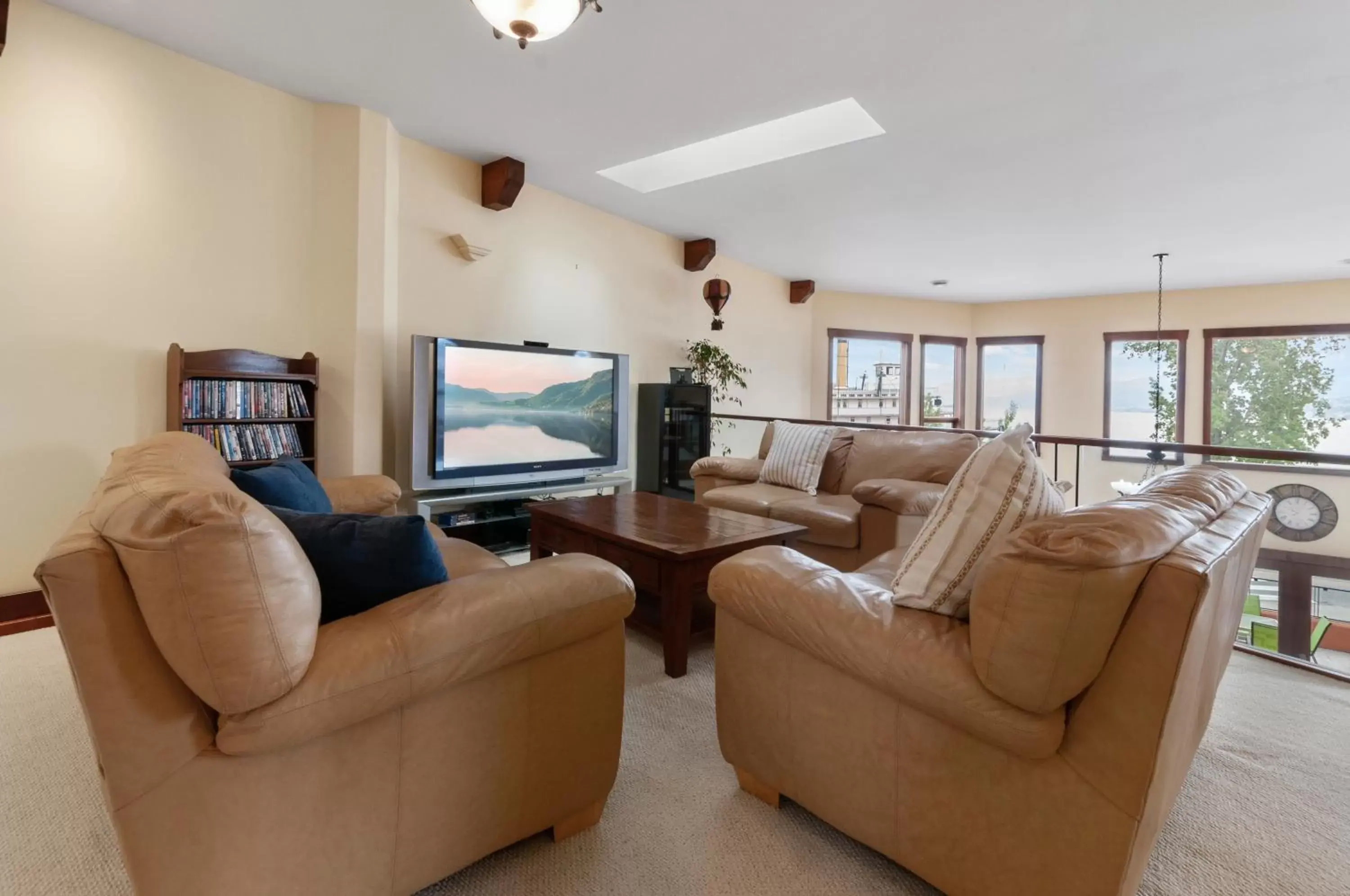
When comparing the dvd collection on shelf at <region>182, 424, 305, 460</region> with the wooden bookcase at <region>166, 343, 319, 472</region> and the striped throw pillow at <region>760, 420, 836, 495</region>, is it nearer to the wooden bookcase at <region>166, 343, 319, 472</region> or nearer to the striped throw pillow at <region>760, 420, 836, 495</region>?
the wooden bookcase at <region>166, 343, 319, 472</region>

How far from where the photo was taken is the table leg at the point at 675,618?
7.45ft

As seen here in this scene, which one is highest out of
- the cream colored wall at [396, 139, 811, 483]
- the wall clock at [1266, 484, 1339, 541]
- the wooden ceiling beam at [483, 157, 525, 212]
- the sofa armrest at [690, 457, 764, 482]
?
the wooden ceiling beam at [483, 157, 525, 212]

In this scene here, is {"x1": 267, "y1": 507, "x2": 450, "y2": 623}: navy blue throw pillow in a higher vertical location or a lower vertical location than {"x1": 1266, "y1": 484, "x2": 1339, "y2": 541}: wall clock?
higher

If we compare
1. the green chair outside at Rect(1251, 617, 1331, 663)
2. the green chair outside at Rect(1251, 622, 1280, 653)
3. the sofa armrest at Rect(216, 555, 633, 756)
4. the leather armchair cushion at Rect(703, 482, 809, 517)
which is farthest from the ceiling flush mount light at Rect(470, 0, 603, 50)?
the green chair outside at Rect(1251, 622, 1280, 653)

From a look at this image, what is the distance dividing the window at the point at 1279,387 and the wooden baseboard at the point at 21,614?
374 inches

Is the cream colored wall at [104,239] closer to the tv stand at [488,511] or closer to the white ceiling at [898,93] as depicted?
the white ceiling at [898,93]

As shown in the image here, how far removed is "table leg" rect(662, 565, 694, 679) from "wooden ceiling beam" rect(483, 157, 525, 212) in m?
2.86

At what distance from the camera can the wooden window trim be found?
26.4ft

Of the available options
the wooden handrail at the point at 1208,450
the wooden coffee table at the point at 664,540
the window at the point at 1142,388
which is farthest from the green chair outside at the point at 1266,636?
the wooden coffee table at the point at 664,540

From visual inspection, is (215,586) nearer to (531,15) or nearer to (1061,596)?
(1061,596)

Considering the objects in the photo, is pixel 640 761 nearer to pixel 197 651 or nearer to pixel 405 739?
pixel 405 739

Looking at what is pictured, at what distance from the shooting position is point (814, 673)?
1380 millimetres

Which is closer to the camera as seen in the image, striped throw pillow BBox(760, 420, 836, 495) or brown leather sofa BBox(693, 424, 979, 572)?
brown leather sofa BBox(693, 424, 979, 572)

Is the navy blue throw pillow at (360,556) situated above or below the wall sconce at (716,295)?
below
